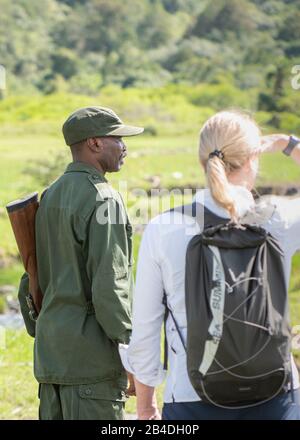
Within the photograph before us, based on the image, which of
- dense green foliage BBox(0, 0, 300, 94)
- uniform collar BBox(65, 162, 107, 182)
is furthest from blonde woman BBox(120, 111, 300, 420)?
dense green foliage BBox(0, 0, 300, 94)

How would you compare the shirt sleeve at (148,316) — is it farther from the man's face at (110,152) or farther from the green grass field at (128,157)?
the green grass field at (128,157)

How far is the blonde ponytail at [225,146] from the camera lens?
267 centimetres

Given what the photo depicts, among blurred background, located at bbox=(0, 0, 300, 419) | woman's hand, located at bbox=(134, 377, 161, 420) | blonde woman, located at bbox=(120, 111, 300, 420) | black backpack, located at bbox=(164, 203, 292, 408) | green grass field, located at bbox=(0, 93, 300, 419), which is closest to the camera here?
black backpack, located at bbox=(164, 203, 292, 408)

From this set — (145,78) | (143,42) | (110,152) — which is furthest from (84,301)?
(143,42)

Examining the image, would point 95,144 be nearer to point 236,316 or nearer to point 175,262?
point 175,262

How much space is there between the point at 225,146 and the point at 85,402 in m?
1.22

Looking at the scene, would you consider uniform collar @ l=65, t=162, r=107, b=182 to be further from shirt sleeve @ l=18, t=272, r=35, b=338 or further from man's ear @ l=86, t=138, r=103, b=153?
shirt sleeve @ l=18, t=272, r=35, b=338

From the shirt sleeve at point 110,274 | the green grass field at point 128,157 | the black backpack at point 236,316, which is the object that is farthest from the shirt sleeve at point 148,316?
the green grass field at point 128,157

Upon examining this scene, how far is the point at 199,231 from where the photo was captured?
2689mm

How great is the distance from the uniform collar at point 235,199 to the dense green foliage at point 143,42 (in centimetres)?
2412

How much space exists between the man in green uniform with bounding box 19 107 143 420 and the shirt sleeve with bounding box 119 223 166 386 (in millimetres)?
447

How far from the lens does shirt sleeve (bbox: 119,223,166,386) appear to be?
9.04 feet
